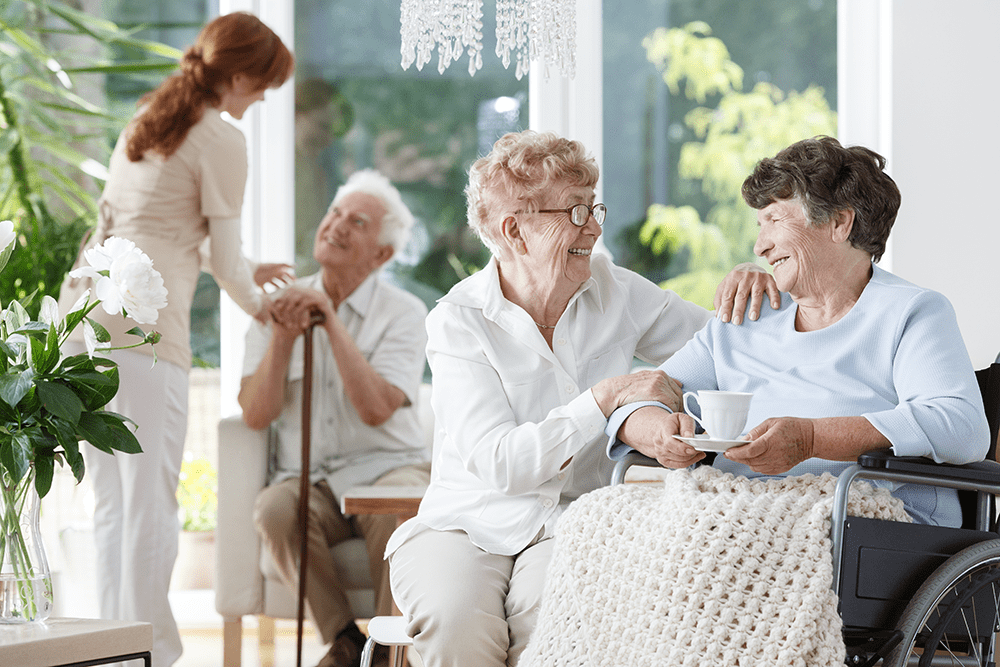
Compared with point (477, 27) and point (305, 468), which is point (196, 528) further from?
point (477, 27)

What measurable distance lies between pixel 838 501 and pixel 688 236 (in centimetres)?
221

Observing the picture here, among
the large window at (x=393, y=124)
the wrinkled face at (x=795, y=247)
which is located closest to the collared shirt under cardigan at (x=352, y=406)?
the large window at (x=393, y=124)

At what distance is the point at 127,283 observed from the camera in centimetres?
140

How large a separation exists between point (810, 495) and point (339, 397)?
1.89 m

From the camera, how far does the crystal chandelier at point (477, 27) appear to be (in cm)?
177

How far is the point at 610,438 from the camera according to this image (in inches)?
64.5

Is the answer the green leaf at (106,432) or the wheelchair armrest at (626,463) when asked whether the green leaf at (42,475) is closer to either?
the green leaf at (106,432)

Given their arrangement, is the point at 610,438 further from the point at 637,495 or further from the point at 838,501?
the point at 838,501

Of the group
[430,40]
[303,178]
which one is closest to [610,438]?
[430,40]

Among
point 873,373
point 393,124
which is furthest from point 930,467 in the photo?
point 393,124

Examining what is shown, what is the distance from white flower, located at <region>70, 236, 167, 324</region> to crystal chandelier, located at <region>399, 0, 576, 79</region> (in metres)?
0.68

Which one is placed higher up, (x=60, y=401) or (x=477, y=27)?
(x=477, y=27)

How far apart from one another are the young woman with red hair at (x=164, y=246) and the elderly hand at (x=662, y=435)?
1.51m

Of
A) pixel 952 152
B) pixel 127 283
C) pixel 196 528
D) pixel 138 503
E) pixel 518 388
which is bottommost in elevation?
pixel 196 528
